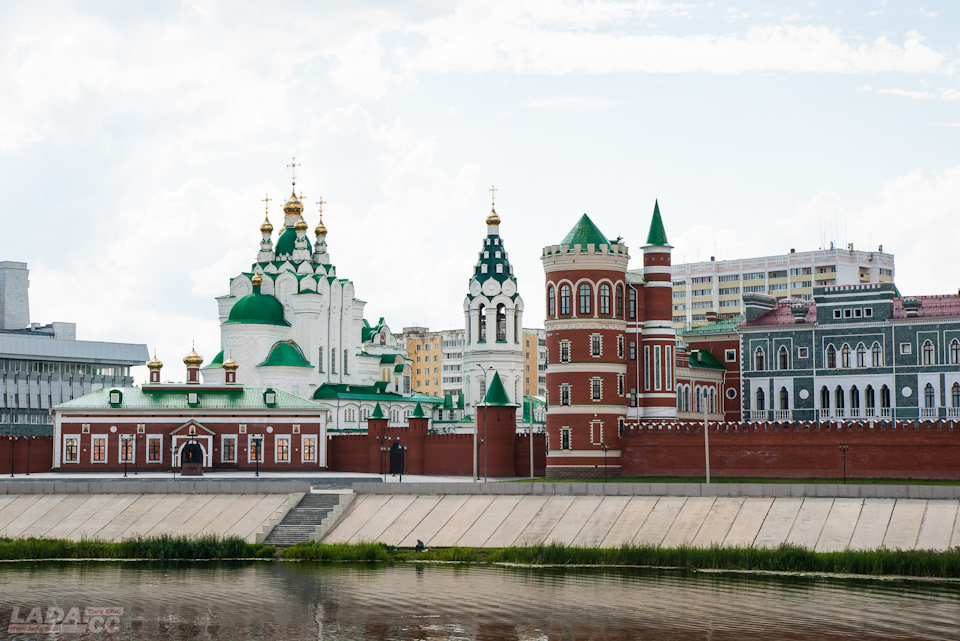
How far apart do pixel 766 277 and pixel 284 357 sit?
62411 millimetres

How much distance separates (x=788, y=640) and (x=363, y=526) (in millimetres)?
24151

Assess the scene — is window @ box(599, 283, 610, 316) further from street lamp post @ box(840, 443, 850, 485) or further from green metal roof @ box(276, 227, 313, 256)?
green metal roof @ box(276, 227, 313, 256)

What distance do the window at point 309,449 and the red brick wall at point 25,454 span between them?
1486 cm

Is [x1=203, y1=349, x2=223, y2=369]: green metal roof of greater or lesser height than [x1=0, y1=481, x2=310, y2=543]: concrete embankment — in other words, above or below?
above

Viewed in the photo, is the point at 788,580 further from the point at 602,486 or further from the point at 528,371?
the point at 528,371

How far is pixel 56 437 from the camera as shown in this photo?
3233 inches

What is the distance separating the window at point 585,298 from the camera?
2736 inches

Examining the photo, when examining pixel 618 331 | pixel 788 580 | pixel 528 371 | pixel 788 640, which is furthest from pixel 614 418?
pixel 528 371

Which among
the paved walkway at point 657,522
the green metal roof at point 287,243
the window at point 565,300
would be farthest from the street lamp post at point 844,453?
the green metal roof at point 287,243

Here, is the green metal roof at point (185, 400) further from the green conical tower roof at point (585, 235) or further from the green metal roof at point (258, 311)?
the green conical tower roof at point (585, 235)

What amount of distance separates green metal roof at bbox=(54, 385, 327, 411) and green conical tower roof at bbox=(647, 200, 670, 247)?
23832 millimetres

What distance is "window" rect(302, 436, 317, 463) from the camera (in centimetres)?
8469

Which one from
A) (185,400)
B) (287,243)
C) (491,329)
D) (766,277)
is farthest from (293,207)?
(766,277)

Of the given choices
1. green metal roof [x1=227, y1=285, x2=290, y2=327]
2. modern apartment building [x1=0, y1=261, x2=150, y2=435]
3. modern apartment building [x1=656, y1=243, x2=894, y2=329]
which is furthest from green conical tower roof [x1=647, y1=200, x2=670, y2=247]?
modern apartment building [x1=0, y1=261, x2=150, y2=435]
